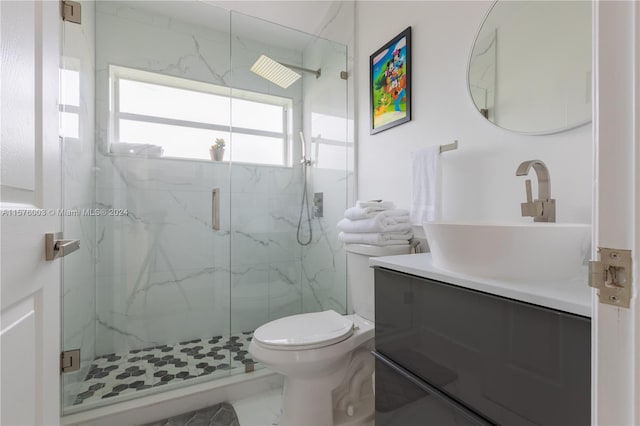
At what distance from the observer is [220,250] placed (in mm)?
2102

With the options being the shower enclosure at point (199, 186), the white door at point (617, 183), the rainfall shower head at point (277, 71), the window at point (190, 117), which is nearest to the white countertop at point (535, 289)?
the white door at point (617, 183)

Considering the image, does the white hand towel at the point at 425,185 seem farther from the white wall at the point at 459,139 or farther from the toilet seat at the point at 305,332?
the toilet seat at the point at 305,332

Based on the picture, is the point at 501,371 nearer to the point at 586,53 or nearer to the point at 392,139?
the point at 586,53

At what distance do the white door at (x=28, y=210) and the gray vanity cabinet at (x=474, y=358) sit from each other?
0.91m

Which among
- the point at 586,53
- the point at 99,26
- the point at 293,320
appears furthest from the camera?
the point at 99,26

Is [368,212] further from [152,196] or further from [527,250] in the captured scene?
[152,196]

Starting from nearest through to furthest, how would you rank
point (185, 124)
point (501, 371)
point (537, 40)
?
point (501, 371), point (537, 40), point (185, 124)

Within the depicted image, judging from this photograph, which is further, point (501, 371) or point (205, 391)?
point (205, 391)

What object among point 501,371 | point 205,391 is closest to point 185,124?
point 205,391

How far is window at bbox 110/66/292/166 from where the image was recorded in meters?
1.93

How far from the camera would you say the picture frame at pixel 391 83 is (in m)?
1.52

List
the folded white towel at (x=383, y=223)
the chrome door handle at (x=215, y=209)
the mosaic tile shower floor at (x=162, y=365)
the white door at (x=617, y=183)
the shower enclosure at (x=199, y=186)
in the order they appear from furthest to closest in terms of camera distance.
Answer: the chrome door handle at (x=215, y=209) → the shower enclosure at (x=199, y=186) → the mosaic tile shower floor at (x=162, y=365) → the folded white towel at (x=383, y=223) → the white door at (x=617, y=183)

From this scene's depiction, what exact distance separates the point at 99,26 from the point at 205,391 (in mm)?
2292

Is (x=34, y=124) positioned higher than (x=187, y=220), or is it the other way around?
(x=34, y=124)
